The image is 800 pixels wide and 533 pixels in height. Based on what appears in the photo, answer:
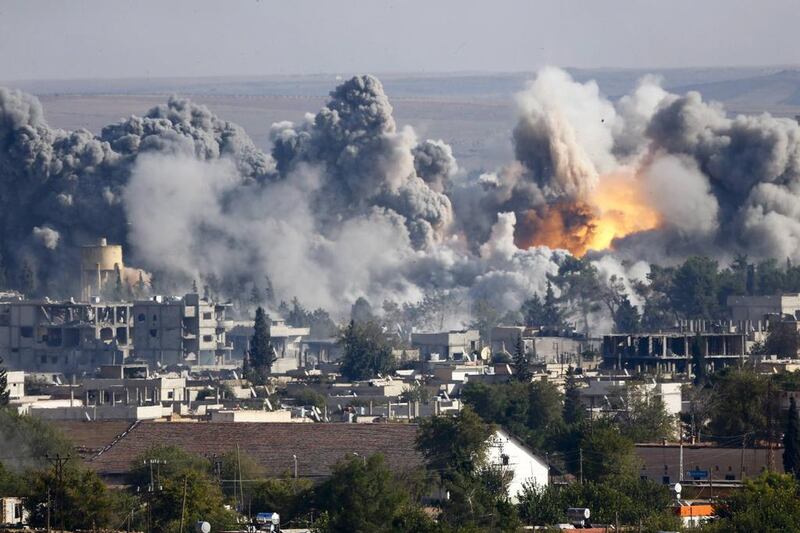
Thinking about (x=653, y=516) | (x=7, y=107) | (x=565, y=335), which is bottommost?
(x=653, y=516)

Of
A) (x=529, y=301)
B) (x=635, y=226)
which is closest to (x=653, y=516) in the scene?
(x=529, y=301)

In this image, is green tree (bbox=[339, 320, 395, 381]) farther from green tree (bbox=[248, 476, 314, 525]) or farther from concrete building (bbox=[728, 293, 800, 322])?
green tree (bbox=[248, 476, 314, 525])

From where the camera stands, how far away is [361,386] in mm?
98438

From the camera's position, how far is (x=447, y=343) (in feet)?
414

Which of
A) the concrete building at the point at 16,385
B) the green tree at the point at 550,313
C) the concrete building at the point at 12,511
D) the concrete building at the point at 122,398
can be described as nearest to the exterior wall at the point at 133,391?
the concrete building at the point at 122,398

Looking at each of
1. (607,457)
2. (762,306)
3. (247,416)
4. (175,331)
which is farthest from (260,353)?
(607,457)

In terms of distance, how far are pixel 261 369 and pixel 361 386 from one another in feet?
30.7

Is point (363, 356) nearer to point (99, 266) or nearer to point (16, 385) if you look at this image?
point (16, 385)

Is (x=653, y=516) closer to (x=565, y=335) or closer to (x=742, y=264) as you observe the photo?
(x=565, y=335)

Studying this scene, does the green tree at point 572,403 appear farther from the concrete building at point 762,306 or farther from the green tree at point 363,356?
the concrete building at point 762,306

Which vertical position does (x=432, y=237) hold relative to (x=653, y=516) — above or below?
above

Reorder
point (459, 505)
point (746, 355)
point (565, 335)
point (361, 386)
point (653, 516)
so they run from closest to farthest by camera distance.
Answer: point (653, 516), point (459, 505), point (361, 386), point (746, 355), point (565, 335)

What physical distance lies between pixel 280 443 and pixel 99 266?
82.6 m

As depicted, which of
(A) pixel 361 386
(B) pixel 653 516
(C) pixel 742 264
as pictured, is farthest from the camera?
(C) pixel 742 264
